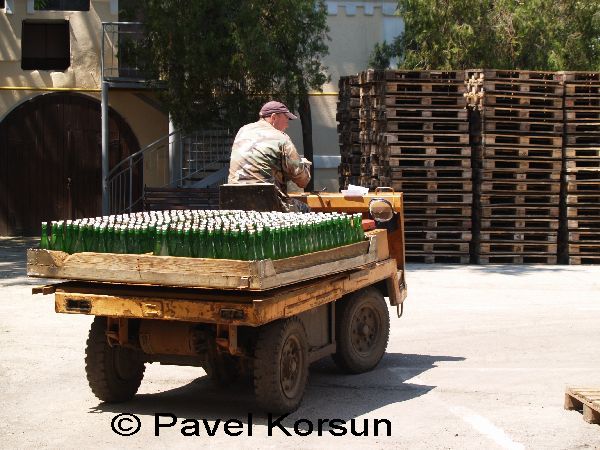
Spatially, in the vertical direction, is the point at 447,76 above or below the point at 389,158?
above

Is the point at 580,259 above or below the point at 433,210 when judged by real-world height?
below

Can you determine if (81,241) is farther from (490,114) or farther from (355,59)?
(355,59)

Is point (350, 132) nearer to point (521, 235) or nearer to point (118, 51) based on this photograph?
point (521, 235)

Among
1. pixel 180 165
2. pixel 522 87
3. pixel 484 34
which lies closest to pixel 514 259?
pixel 522 87

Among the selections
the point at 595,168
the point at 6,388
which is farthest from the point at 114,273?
the point at 595,168

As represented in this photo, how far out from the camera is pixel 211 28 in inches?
979

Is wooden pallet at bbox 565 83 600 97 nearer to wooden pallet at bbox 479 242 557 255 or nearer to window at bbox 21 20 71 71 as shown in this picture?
wooden pallet at bbox 479 242 557 255

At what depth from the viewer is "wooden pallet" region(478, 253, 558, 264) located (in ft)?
66.7

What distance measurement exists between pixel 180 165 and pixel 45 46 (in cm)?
443

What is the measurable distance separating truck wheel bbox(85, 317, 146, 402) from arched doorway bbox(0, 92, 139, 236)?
62.7ft

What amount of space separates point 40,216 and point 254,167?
18505mm

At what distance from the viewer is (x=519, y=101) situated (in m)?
20.2

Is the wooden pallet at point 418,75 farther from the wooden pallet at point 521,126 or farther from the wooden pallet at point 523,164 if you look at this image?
the wooden pallet at point 523,164

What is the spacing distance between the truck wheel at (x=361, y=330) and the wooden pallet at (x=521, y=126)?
9.70 m
